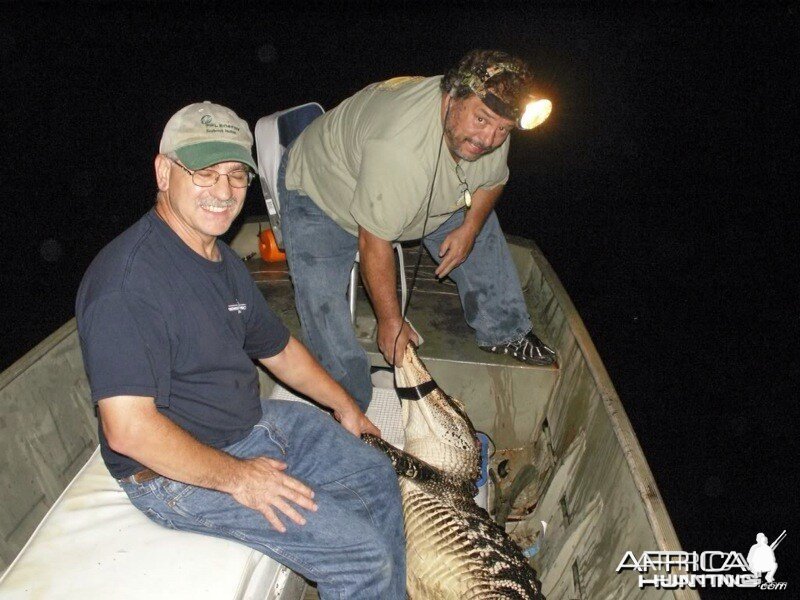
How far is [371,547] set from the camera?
160cm

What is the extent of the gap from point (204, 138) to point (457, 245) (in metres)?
1.58

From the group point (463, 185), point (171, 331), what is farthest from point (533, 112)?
point (171, 331)

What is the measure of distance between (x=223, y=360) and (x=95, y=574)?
0.65 m

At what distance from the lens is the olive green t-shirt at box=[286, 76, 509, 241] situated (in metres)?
2.24

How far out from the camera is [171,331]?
1444 mm

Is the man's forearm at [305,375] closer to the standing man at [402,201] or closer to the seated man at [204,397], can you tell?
the seated man at [204,397]

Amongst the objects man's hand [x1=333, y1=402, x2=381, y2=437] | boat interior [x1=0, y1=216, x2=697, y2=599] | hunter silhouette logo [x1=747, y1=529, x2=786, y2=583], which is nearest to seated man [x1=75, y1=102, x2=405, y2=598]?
boat interior [x1=0, y1=216, x2=697, y2=599]

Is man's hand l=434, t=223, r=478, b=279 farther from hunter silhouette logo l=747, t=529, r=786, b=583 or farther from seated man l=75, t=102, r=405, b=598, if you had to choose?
hunter silhouette logo l=747, t=529, r=786, b=583

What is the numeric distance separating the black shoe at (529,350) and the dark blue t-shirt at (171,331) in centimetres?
157

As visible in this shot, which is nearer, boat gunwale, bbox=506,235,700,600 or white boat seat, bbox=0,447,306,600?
white boat seat, bbox=0,447,306,600

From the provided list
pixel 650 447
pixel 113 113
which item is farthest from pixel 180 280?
pixel 113 113

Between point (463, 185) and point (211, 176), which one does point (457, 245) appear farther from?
point (211, 176)

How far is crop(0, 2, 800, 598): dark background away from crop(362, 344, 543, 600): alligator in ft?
8.71

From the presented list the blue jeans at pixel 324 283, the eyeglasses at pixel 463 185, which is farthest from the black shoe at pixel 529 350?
the eyeglasses at pixel 463 185
